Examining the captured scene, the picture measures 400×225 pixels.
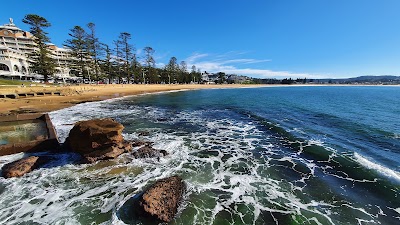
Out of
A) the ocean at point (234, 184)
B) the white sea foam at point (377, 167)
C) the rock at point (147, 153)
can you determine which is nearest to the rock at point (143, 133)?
the ocean at point (234, 184)

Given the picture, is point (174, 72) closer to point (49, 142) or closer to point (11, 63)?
point (11, 63)

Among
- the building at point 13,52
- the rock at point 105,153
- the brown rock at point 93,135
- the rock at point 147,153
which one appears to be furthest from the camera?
the building at point 13,52

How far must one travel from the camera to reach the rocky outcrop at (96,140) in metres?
9.37

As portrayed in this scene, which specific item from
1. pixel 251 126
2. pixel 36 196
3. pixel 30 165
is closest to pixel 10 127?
pixel 30 165

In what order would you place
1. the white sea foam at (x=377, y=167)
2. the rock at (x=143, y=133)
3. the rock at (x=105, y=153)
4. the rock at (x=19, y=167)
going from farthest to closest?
the rock at (x=143, y=133) → the rock at (x=105, y=153) → the white sea foam at (x=377, y=167) → the rock at (x=19, y=167)

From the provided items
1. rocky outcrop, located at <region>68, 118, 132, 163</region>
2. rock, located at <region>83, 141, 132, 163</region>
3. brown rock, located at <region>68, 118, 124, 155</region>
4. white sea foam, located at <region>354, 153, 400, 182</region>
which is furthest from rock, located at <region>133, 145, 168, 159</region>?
white sea foam, located at <region>354, 153, 400, 182</region>

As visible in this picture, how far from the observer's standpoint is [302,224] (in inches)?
235

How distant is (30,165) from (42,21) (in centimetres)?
5237

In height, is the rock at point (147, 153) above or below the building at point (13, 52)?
below

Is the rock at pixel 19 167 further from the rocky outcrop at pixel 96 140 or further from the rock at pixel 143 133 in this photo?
the rock at pixel 143 133

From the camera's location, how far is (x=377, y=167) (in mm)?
9688

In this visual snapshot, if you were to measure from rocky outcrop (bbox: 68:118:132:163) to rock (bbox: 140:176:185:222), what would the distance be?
4177mm

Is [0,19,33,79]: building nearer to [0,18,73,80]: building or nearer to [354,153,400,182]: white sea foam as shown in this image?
[0,18,73,80]: building

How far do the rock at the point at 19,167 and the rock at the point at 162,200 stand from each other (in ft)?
20.9
